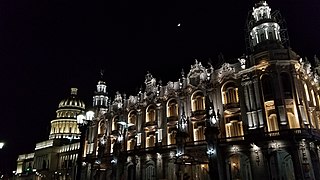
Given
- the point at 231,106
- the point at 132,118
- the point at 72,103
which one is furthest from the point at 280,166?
the point at 72,103

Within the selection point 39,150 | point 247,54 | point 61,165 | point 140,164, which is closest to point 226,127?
point 247,54

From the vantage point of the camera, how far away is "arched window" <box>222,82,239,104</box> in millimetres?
42653

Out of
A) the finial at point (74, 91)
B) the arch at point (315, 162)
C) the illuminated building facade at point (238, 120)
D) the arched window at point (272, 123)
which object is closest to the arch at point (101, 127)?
the illuminated building facade at point (238, 120)

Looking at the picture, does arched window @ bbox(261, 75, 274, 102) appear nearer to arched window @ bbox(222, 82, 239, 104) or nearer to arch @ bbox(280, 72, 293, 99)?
arch @ bbox(280, 72, 293, 99)

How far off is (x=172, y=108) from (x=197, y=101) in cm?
532

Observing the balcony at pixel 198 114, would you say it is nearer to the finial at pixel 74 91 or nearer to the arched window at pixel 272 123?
the arched window at pixel 272 123

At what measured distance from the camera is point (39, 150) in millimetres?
80875

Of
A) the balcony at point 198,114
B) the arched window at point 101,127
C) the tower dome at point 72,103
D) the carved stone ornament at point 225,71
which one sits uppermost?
the tower dome at point 72,103

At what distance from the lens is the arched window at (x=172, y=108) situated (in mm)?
49406

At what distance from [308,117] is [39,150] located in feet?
232

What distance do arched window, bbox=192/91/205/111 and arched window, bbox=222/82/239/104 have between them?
3989mm

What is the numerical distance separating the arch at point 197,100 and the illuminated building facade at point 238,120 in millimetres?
165

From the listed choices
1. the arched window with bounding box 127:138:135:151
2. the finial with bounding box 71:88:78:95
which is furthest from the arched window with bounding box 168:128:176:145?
the finial with bounding box 71:88:78:95

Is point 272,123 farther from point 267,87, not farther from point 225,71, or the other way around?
point 225,71
